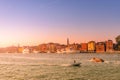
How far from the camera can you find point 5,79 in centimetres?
5506

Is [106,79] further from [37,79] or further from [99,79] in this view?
[37,79]

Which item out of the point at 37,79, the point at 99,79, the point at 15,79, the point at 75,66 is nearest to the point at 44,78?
the point at 37,79

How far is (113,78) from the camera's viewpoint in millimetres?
54594

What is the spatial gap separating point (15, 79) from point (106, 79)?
17.9 metres

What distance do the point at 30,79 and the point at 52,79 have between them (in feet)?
14.4

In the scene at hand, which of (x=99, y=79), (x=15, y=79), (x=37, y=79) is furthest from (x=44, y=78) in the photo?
(x=99, y=79)

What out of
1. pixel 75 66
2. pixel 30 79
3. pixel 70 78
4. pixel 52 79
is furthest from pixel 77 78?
pixel 75 66

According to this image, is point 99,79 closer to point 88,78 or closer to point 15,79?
point 88,78

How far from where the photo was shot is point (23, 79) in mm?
54812

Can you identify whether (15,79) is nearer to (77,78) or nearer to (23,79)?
(23,79)

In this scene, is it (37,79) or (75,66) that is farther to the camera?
(75,66)

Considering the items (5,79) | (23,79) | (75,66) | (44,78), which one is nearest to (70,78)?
(44,78)

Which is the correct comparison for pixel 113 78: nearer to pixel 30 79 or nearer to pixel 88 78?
pixel 88 78

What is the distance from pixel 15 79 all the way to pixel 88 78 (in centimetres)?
1451
